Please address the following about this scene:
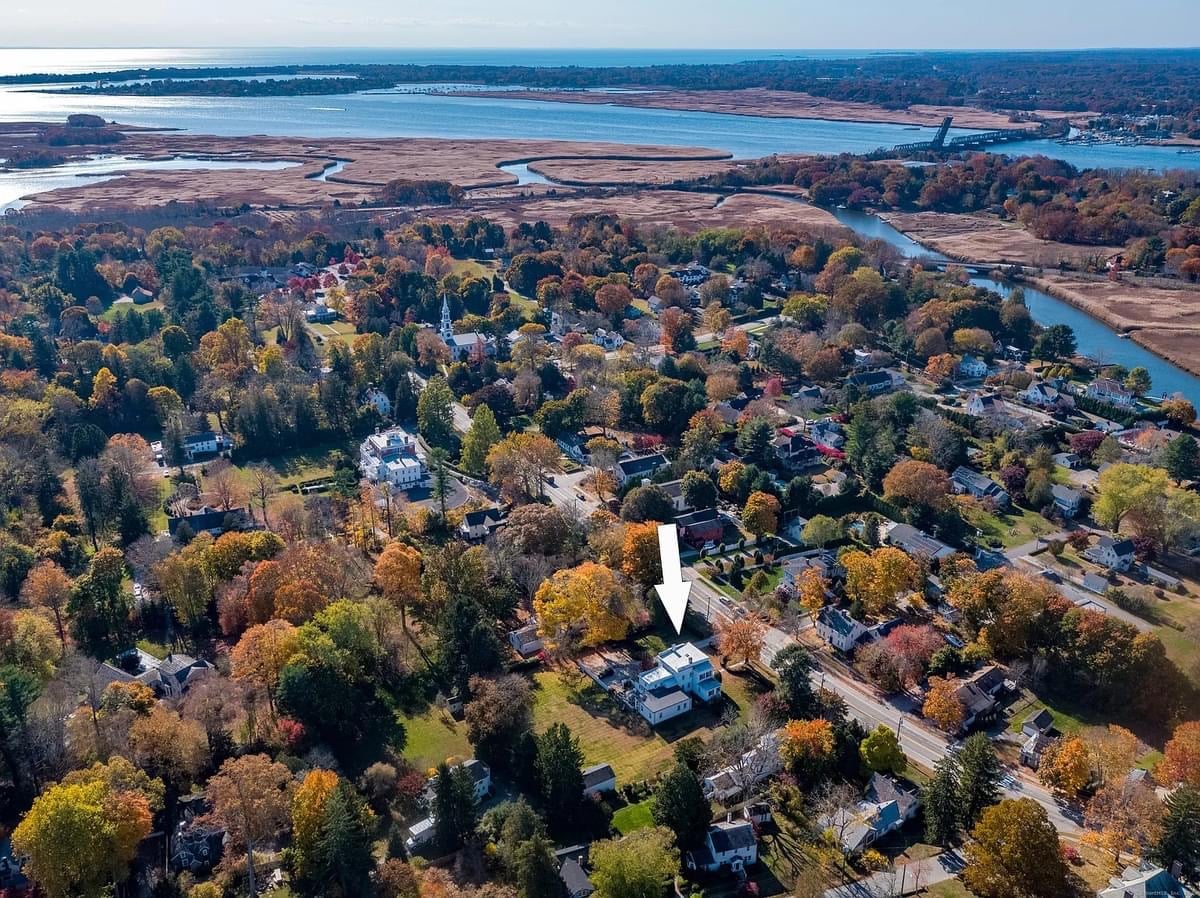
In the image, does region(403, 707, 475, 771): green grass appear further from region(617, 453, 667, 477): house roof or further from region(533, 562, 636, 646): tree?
region(617, 453, 667, 477): house roof

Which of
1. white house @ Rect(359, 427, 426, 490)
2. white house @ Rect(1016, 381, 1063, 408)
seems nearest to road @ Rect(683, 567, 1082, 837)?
white house @ Rect(359, 427, 426, 490)

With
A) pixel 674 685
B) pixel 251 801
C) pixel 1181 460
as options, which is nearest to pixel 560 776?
pixel 674 685

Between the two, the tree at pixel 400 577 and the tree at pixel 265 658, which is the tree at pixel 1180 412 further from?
the tree at pixel 265 658

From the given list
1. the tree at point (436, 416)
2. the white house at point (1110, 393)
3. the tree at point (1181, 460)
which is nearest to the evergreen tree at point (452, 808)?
the tree at point (436, 416)

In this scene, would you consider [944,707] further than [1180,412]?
No

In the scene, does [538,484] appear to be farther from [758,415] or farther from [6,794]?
[6,794]

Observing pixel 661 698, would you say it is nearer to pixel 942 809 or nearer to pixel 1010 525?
pixel 942 809

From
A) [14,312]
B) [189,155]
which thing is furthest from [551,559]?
[189,155]
